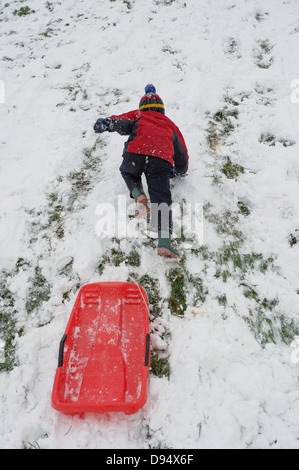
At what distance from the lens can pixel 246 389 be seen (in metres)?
2.17

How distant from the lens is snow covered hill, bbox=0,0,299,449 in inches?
84.0

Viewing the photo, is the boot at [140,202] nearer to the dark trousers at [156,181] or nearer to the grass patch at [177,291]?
the dark trousers at [156,181]

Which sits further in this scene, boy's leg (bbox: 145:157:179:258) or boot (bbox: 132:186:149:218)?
boot (bbox: 132:186:149:218)

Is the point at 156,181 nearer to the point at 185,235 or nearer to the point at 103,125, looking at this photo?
the point at 185,235

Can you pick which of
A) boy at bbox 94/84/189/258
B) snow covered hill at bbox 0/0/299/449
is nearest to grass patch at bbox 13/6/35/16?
snow covered hill at bbox 0/0/299/449

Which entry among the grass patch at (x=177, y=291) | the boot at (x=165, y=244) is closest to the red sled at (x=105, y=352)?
the grass patch at (x=177, y=291)

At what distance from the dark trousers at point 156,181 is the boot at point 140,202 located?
0.30 feet

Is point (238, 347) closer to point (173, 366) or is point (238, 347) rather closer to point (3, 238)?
point (173, 366)

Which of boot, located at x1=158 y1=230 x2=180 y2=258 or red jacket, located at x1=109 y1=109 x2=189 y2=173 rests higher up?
red jacket, located at x1=109 y1=109 x2=189 y2=173

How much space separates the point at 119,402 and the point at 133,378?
0.95 feet

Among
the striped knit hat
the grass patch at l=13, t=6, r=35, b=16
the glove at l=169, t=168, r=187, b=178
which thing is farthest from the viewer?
the grass patch at l=13, t=6, r=35, b=16

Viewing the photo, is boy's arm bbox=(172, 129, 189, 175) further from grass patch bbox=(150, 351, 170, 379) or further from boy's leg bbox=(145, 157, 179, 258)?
grass patch bbox=(150, 351, 170, 379)

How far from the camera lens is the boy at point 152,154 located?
115 inches
